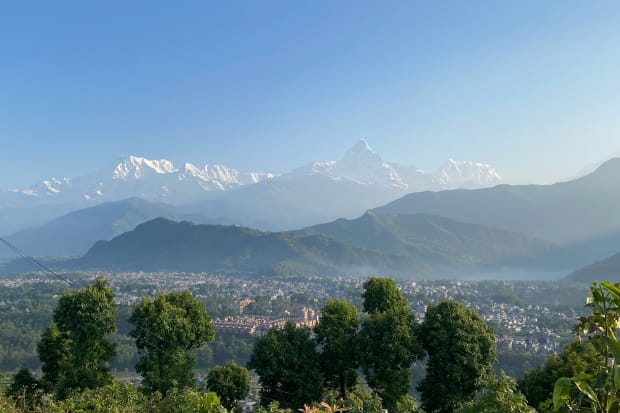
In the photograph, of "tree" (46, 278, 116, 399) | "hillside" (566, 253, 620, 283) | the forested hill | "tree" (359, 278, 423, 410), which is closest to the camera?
"tree" (359, 278, 423, 410)

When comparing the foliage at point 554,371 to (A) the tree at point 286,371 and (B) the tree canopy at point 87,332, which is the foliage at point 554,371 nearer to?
(A) the tree at point 286,371

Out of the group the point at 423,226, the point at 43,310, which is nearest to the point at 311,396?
the point at 43,310

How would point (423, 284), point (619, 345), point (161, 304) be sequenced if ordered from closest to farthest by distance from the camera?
point (619, 345) → point (161, 304) → point (423, 284)

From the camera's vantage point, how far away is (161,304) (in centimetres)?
1606

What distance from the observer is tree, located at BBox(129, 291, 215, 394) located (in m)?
14.7

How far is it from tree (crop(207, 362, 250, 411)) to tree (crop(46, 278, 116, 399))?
12.6 ft

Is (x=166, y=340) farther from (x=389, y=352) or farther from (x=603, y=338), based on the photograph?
(x=603, y=338)

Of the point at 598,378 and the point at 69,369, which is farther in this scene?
the point at 69,369

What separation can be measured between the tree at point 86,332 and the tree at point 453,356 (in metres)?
11.3

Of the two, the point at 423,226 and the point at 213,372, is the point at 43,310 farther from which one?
the point at 423,226

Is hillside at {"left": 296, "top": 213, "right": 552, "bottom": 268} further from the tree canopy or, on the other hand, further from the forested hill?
the tree canopy

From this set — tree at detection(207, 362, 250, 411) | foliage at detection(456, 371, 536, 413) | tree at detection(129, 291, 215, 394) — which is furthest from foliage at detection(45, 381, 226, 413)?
tree at detection(207, 362, 250, 411)

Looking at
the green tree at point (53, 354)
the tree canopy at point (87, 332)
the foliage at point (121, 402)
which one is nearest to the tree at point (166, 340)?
the tree canopy at point (87, 332)

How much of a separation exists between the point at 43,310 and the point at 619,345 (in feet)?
262
